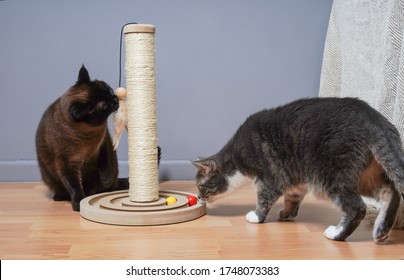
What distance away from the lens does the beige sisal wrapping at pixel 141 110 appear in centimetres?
195

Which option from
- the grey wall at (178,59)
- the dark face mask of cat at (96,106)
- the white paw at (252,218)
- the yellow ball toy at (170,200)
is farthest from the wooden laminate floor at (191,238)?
the grey wall at (178,59)

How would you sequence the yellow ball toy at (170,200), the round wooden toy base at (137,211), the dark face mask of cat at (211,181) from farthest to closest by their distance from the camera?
the yellow ball toy at (170,200) → the dark face mask of cat at (211,181) → the round wooden toy base at (137,211)

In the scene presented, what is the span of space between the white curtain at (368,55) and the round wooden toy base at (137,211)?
871 millimetres

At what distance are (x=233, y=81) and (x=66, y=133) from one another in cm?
110

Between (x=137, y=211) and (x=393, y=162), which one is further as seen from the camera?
(x=137, y=211)

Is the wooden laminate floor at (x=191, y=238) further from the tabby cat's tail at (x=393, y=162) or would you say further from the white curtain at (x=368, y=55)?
the white curtain at (x=368, y=55)

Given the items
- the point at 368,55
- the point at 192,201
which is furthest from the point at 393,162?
the point at 192,201

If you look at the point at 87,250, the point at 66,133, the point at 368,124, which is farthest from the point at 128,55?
the point at 368,124

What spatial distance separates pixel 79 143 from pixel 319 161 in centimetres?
111

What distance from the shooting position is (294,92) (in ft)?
9.20

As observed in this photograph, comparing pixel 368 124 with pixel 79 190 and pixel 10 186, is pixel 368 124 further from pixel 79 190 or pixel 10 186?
pixel 10 186

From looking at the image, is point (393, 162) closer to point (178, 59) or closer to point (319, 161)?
point (319, 161)

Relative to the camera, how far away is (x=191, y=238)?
167 cm

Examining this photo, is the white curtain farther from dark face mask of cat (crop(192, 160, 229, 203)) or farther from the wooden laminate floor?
dark face mask of cat (crop(192, 160, 229, 203))
